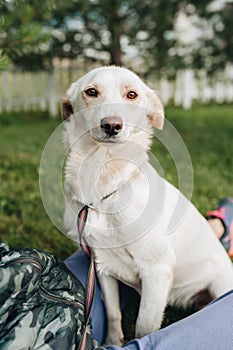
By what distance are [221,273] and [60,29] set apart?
5.70m

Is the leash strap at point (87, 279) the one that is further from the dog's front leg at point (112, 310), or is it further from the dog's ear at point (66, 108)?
the dog's ear at point (66, 108)

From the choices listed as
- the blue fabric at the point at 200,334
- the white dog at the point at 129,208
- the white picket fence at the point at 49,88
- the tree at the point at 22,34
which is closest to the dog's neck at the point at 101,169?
the white dog at the point at 129,208

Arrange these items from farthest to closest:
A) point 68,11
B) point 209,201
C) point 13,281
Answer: point 68,11
point 209,201
point 13,281

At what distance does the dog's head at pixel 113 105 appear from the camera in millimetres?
1742

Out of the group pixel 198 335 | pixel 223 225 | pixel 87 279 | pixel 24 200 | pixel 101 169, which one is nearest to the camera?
pixel 198 335

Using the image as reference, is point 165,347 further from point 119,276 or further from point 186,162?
point 186,162

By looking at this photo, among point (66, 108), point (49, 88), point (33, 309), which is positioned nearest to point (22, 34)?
point (66, 108)

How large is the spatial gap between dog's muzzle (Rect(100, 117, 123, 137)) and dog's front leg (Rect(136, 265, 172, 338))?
1.85 ft

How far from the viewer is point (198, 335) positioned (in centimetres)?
148

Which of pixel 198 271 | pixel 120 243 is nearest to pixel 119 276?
pixel 120 243

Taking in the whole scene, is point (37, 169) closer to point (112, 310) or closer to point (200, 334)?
point (112, 310)

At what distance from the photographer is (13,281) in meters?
1.25

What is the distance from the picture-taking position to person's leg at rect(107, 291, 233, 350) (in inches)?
57.4

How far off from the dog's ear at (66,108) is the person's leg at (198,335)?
103 centimetres
